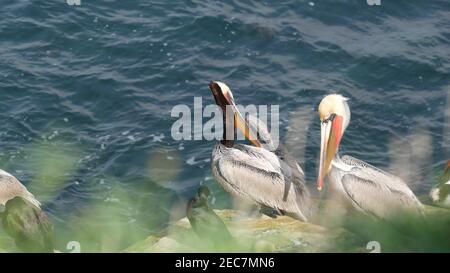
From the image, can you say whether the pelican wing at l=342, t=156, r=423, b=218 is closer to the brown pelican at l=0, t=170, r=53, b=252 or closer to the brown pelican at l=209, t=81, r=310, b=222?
the brown pelican at l=209, t=81, r=310, b=222

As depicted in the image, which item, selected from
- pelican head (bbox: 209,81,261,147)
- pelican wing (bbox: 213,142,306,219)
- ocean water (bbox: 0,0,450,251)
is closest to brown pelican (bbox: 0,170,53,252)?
ocean water (bbox: 0,0,450,251)

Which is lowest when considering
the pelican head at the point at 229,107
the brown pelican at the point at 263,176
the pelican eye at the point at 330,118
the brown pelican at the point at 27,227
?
the brown pelican at the point at 27,227

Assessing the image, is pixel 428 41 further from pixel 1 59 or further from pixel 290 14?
pixel 1 59

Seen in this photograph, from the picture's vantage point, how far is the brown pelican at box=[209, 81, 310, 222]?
563 inches

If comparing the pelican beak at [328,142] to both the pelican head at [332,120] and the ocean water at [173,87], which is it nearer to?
the pelican head at [332,120]

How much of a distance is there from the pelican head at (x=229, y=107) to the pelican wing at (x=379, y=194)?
210 centimetres

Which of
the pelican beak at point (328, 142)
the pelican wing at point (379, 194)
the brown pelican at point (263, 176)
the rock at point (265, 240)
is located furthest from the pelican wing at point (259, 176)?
the pelican wing at point (379, 194)

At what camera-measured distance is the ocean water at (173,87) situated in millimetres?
18031

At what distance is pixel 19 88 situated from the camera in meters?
21.0

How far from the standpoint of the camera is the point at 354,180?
1373 cm

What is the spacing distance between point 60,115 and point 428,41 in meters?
9.31

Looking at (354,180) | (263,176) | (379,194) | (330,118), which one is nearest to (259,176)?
(263,176)

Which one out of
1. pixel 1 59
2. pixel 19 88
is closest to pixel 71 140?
pixel 19 88

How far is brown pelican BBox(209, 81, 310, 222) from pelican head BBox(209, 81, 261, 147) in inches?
4.6
